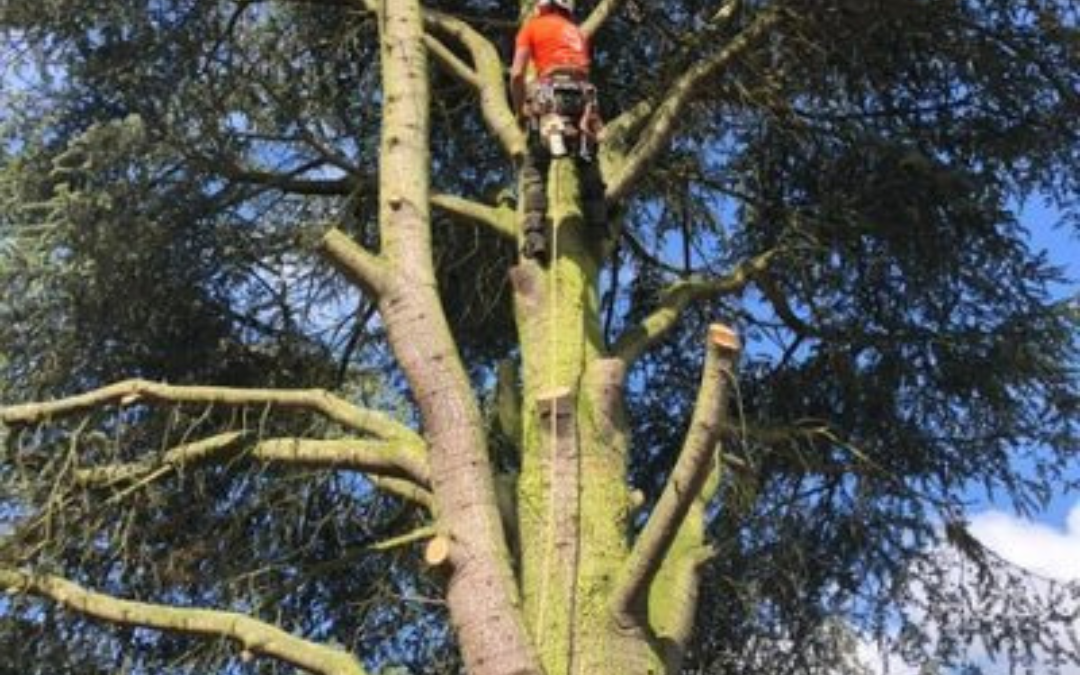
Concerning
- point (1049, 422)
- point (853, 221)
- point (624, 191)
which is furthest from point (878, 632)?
point (624, 191)

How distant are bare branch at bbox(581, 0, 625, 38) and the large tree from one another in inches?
1.3

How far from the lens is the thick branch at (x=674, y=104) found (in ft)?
23.6

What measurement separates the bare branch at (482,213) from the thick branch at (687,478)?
2.08m

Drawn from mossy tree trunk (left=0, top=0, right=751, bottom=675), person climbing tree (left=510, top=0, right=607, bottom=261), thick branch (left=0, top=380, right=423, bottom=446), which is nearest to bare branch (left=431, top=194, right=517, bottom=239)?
mossy tree trunk (left=0, top=0, right=751, bottom=675)

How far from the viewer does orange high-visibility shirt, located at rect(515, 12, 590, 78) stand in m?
6.75

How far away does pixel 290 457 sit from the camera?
6.50m

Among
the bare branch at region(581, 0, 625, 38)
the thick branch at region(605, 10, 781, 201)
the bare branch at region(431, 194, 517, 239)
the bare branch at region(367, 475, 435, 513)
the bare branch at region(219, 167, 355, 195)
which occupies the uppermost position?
the bare branch at region(581, 0, 625, 38)

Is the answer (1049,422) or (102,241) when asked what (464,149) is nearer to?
(102,241)

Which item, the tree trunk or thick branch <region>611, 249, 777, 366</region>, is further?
thick branch <region>611, 249, 777, 366</region>

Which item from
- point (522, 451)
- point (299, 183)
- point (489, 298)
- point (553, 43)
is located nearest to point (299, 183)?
point (299, 183)

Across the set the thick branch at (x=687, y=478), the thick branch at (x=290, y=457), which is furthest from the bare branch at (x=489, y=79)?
the thick branch at (x=687, y=478)

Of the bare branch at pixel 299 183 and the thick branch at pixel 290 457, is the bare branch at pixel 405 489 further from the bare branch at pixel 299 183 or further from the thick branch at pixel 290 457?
the bare branch at pixel 299 183

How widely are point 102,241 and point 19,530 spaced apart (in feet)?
6.00

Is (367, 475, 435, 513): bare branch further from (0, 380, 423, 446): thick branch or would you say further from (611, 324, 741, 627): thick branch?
(611, 324, 741, 627): thick branch
